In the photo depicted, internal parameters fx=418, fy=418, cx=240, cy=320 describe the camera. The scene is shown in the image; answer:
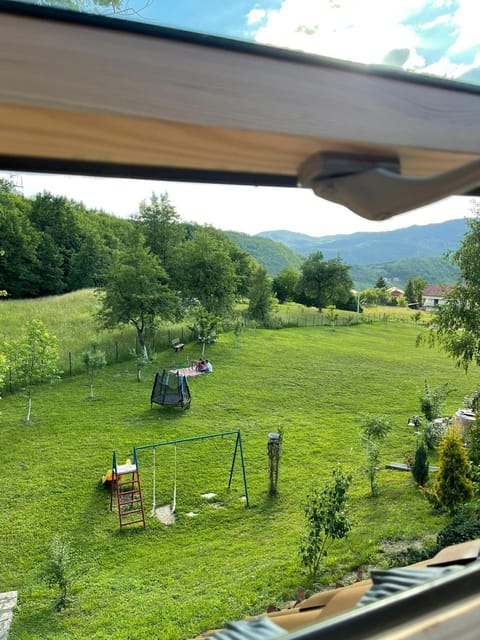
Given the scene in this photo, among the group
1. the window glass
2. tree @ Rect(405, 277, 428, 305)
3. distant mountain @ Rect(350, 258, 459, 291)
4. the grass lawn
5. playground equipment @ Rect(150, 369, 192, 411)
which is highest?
distant mountain @ Rect(350, 258, 459, 291)

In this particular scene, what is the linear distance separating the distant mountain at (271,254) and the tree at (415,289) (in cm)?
409

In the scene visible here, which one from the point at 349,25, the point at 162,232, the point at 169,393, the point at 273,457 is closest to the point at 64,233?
the point at 162,232

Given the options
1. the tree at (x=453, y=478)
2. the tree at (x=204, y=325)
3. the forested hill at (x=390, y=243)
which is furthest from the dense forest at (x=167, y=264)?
the tree at (x=453, y=478)

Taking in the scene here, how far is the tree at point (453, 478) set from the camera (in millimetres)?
3862

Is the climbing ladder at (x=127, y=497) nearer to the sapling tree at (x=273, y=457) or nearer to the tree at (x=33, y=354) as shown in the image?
the sapling tree at (x=273, y=457)

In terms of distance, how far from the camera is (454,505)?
394cm

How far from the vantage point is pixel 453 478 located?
389 cm

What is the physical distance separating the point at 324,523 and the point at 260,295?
1050 cm

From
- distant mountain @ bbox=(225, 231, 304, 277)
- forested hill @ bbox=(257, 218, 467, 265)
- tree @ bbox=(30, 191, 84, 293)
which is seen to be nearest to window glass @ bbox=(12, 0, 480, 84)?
forested hill @ bbox=(257, 218, 467, 265)

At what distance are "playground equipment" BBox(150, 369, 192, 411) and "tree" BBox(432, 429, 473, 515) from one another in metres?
4.42

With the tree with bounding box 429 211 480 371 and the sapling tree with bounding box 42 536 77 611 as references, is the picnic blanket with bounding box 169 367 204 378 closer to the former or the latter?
the tree with bounding box 429 211 480 371

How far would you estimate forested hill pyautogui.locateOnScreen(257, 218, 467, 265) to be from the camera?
2.34 metres

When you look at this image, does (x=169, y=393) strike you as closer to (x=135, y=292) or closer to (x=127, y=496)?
(x=127, y=496)

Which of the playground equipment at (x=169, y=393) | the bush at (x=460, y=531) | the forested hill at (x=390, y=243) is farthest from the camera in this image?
the playground equipment at (x=169, y=393)
